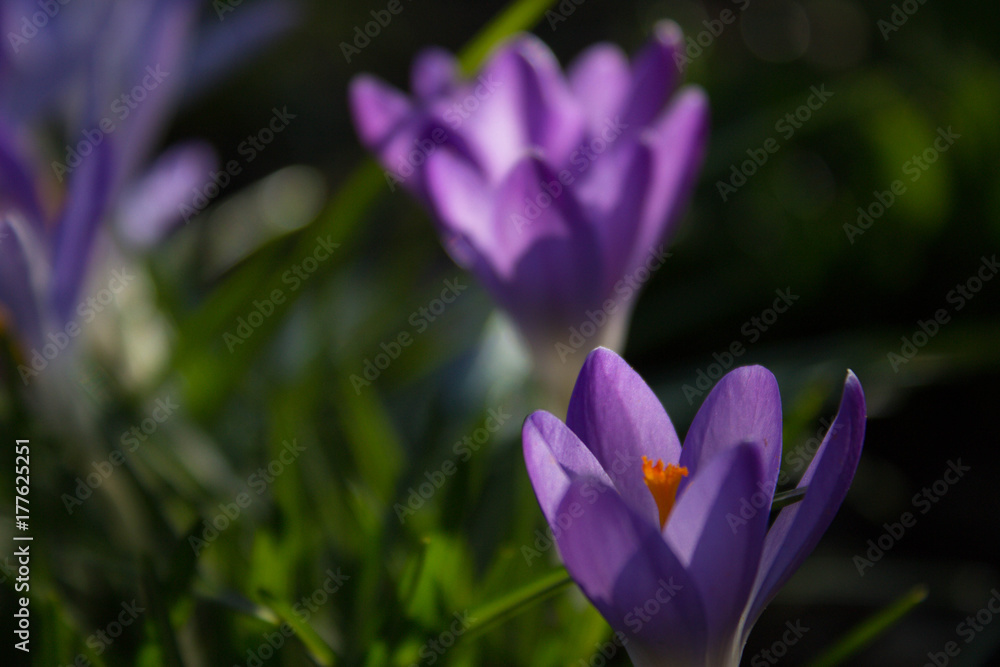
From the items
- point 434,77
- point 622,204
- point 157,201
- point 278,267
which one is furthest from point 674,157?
point 157,201

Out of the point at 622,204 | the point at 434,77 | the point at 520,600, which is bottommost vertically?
the point at 520,600

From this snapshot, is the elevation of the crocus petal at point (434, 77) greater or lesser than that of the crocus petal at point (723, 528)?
greater

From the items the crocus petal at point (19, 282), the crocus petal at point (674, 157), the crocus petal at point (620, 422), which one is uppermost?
the crocus petal at point (19, 282)

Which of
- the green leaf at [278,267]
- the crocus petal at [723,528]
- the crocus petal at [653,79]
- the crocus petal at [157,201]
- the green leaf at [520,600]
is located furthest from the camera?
the crocus petal at [157,201]

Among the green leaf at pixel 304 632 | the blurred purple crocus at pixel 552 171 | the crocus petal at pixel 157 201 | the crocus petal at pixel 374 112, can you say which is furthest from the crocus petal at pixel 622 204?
the crocus petal at pixel 157 201

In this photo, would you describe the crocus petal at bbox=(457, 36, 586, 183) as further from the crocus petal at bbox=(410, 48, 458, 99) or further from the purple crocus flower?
the purple crocus flower

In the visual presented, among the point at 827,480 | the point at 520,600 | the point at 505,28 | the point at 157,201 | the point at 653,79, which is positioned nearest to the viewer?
the point at 827,480

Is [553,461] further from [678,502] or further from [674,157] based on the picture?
[674,157]

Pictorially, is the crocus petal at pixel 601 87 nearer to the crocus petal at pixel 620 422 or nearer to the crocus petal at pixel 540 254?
the crocus petal at pixel 540 254
